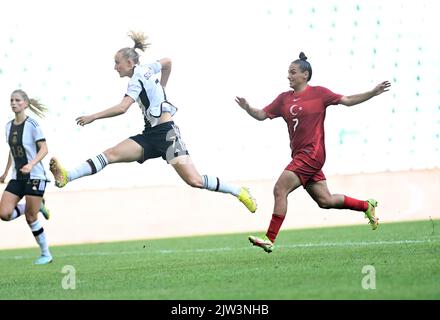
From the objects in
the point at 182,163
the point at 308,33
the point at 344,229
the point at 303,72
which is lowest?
the point at 344,229

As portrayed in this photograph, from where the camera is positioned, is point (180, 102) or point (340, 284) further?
point (180, 102)

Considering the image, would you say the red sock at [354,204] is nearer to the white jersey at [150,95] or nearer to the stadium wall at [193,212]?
the white jersey at [150,95]

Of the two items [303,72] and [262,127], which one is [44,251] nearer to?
[303,72]

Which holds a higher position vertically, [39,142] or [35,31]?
[35,31]

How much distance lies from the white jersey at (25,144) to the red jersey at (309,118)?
2.98 metres

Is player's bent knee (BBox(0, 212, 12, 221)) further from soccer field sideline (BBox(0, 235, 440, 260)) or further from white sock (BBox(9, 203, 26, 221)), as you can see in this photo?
soccer field sideline (BBox(0, 235, 440, 260))

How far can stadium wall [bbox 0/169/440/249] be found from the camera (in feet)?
50.9

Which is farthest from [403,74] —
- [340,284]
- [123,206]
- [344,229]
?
[340,284]

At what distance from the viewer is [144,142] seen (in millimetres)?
9477

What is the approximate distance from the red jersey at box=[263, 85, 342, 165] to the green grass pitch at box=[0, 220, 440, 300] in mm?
976

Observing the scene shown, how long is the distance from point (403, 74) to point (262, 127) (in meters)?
2.45

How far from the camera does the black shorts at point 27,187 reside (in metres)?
10.6

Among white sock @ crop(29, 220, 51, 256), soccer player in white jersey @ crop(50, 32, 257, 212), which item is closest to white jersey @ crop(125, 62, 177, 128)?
soccer player in white jersey @ crop(50, 32, 257, 212)
